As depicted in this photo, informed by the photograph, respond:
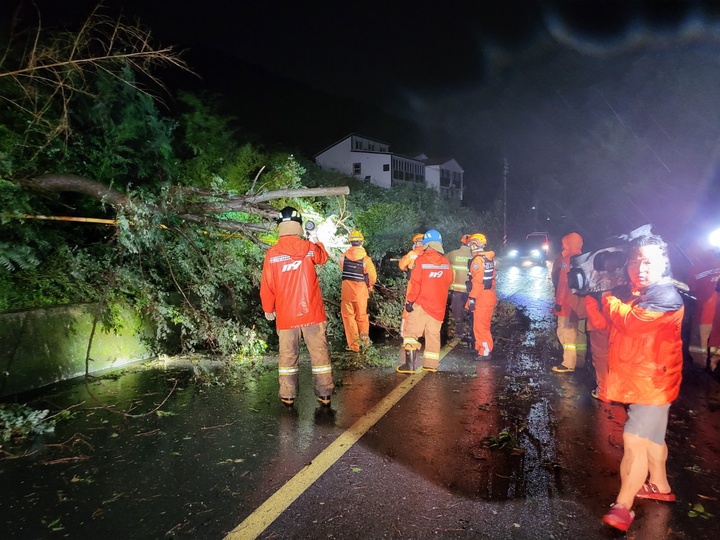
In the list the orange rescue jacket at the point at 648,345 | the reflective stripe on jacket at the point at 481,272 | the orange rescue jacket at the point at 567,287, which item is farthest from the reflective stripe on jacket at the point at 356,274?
the orange rescue jacket at the point at 648,345

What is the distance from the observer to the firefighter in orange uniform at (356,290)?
22.9 feet

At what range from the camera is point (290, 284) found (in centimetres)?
477

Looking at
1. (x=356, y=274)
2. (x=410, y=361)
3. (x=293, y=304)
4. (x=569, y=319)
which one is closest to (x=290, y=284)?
(x=293, y=304)

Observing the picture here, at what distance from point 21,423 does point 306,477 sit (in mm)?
2647

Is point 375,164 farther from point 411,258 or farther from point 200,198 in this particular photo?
point 411,258

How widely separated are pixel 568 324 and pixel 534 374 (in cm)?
82

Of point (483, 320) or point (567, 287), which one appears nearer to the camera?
point (567, 287)

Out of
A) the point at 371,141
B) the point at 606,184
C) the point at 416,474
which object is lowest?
the point at 416,474

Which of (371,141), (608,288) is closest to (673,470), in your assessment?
(608,288)

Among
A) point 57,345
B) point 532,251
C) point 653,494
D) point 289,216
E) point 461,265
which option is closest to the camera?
point 653,494

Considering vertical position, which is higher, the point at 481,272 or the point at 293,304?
the point at 481,272

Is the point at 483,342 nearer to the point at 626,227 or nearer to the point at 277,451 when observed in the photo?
the point at 277,451

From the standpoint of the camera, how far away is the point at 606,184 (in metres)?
30.6

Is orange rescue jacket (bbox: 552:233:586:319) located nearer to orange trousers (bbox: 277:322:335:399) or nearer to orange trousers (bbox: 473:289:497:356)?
orange trousers (bbox: 473:289:497:356)
